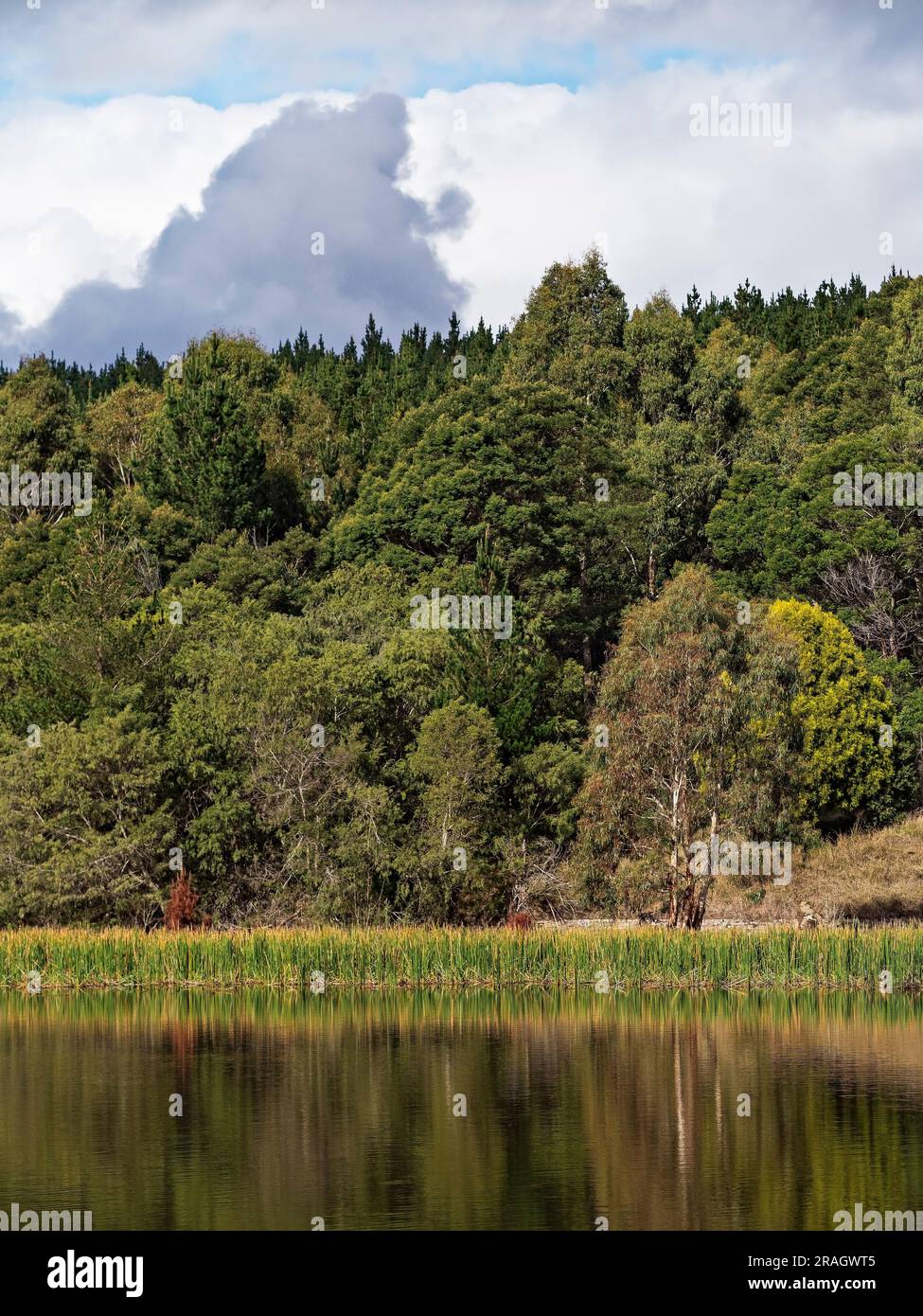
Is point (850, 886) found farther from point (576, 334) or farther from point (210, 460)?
point (576, 334)

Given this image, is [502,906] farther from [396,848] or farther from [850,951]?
[850,951]

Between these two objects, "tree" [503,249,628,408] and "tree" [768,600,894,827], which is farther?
"tree" [503,249,628,408]

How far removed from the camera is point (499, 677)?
5797 centimetres

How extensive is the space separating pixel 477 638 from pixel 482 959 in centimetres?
1735

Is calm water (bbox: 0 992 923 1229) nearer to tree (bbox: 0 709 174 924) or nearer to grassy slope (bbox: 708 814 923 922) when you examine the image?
tree (bbox: 0 709 174 924)

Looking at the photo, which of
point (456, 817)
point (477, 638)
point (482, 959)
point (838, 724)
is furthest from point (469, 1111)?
point (838, 724)

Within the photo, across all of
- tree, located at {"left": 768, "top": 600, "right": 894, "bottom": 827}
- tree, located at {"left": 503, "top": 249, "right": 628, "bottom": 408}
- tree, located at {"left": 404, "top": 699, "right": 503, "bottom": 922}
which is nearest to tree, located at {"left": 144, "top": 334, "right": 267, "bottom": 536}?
tree, located at {"left": 503, "top": 249, "right": 628, "bottom": 408}

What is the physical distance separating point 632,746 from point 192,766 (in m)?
13.3

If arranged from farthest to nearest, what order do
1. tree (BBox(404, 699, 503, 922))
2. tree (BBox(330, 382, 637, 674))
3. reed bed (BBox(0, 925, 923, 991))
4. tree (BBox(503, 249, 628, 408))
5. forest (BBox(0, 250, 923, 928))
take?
tree (BBox(503, 249, 628, 408)) → tree (BBox(330, 382, 637, 674)) → tree (BBox(404, 699, 503, 922)) → forest (BBox(0, 250, 923, 928)) → reed bed (BBox(0, 925, 923, 991))

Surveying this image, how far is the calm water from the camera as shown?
73.9ft

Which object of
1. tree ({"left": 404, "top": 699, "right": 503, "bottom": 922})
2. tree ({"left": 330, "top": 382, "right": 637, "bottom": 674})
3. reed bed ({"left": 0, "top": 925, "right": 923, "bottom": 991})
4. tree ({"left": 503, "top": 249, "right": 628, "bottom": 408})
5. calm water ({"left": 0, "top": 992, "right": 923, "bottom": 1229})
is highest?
tree ({"left": 503, "top": 249, "right": 628, "bottom": 408})

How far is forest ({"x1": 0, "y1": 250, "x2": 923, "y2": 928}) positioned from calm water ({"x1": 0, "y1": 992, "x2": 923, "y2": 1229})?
1141 centimetres

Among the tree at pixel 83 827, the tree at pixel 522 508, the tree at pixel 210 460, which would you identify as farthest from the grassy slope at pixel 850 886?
the tree at pixel 210 460
